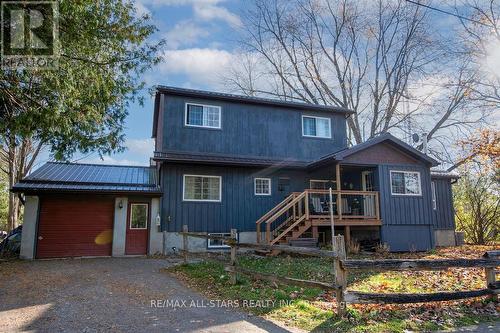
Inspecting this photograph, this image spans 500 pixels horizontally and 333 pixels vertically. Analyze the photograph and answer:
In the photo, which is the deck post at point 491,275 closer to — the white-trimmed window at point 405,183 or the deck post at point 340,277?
the deck post at point 340,277

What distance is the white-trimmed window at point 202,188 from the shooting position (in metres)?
15.1

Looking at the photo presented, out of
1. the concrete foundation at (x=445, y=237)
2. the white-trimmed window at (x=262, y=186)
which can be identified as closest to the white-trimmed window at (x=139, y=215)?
the white-trimmed window at (x=262, y=186)

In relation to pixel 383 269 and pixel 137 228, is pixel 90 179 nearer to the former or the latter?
pixel 137 228

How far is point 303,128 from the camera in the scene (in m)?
17.6

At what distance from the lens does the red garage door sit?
13.6 m

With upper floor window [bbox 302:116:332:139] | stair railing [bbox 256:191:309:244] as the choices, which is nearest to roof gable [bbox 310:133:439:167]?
stair railing [bbox 256:191:309:244]

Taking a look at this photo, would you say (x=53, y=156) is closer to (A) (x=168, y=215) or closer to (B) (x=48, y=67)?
(B) (x=48, y=67)

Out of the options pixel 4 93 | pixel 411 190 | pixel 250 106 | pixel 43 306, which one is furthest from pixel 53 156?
pixel 411 190

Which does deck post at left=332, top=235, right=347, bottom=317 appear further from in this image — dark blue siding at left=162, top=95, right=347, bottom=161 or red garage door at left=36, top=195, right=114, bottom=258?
red garage door at left=36, top=195, right=114, bottom=258

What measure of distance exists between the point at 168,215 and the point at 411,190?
408 inches

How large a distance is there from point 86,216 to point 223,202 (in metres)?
5.56

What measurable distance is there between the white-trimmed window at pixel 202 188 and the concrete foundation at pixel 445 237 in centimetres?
1075

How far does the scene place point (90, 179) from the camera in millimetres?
14953

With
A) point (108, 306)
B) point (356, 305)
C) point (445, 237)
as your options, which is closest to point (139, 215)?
point (108, 306)
